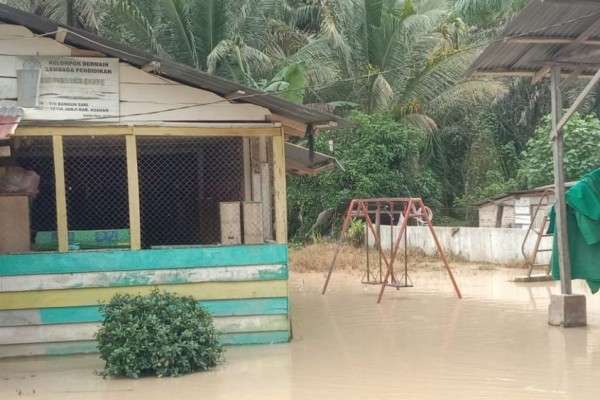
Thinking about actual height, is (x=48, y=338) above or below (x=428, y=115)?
below

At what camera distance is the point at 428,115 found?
28000mm

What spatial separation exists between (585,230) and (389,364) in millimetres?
3439

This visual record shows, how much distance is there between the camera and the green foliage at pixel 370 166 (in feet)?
80.8

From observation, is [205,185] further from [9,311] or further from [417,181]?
[417,181]

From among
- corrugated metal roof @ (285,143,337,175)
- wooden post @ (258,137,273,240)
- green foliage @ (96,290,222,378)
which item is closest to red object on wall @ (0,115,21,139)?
green foliage @ (96,290,222,378)

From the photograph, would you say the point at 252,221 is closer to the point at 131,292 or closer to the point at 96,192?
the point at 131,292

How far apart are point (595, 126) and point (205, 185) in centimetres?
1310

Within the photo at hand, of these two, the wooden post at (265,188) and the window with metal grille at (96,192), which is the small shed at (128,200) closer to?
the wooden post at (265,188)

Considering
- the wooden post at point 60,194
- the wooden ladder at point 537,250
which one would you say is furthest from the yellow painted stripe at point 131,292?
the wooden ladder at point 537,250

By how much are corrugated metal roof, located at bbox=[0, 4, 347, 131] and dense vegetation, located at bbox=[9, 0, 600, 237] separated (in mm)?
10679

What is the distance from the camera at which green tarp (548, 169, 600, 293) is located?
1043 centimetres

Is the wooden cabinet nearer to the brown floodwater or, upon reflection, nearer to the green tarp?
the brown floodwater

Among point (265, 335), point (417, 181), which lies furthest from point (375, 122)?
point (265, 335)

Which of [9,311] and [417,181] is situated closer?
[9,311]
